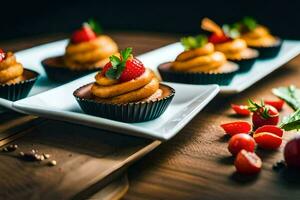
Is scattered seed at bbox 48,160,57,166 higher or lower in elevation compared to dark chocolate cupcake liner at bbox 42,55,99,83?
higher

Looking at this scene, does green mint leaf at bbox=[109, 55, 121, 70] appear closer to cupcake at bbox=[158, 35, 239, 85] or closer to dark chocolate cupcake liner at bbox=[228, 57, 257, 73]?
cupcake at bbox=[158, 35, 239, 85]

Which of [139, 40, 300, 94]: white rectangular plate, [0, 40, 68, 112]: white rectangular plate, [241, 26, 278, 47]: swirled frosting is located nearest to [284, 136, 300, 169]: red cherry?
[139, 40, 300, 94]: white rectangular plate

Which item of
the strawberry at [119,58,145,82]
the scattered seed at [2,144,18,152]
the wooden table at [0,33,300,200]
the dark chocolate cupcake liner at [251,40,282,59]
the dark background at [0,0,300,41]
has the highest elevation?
the strawberry at [119,58,145,82]

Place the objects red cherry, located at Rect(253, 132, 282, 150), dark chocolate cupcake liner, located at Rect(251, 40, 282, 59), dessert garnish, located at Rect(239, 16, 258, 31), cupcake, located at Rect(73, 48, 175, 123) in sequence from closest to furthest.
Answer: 1. red cherry, located at Rect(253, 132, 282, 150)
2. cupcake, located at Rect(73, 48, 175, 123)
3. dark chocolate cupcake liner, located at Rect(251, 40, 282, 59)
4. dessert garnish, located at Rect(239, 16, 258, 31)

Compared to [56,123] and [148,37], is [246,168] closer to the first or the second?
[56,123]

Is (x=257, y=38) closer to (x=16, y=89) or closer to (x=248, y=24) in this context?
(x=248, y=24)

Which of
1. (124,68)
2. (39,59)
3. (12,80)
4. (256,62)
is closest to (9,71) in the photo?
(12,80)

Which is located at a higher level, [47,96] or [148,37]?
[47,96]

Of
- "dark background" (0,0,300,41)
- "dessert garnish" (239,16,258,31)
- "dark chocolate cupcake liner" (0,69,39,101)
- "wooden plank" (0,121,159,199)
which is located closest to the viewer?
"wooden plank" (0,121,159,199)

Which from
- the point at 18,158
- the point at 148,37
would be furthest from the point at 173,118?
the point at 148,37
